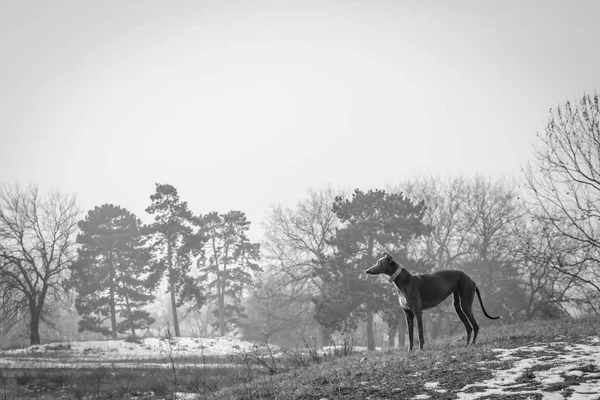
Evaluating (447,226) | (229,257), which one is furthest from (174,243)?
(447,226)

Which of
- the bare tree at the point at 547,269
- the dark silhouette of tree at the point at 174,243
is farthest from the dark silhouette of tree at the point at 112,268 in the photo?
the bare tree at the point at 547,269

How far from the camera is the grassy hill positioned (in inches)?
206

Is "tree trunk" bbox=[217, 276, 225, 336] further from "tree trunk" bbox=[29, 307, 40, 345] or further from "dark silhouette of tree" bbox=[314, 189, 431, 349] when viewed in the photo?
"dark silhouette of tree" bbox=[314, 189, 431, 349]

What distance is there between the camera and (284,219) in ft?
127

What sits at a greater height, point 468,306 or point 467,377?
point 468,306

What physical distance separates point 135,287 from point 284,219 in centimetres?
1875

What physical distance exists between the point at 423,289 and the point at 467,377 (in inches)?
165

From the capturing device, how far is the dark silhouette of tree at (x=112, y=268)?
135 ft

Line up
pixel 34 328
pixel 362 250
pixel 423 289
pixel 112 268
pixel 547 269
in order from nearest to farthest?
pixel 423 289, pixel 547 269, pixel 362 250, pixel 34 328, pixel 112 268

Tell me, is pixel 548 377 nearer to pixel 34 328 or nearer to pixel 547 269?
pixel 547 269

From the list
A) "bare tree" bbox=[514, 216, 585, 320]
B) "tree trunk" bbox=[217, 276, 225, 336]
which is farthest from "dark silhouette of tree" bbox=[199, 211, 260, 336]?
"bare tree" bbox=[514, 216, 585, 320]

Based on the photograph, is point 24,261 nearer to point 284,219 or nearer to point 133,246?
point 133,246

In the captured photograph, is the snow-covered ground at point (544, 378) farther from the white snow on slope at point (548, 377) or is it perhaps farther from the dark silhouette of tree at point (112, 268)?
the dark silhouette of tree at point (112, 268)

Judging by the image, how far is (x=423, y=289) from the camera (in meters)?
10.4
